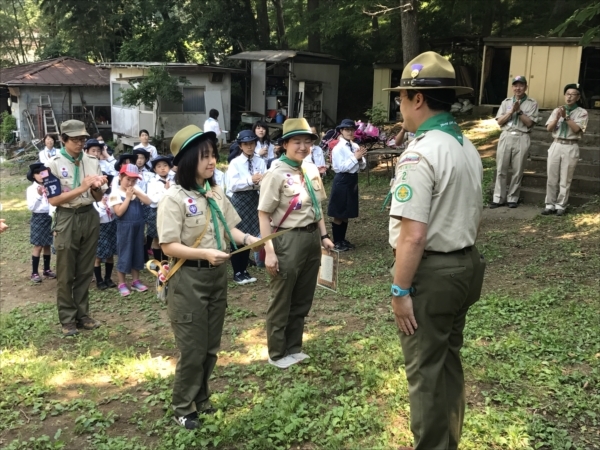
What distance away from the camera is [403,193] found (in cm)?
256

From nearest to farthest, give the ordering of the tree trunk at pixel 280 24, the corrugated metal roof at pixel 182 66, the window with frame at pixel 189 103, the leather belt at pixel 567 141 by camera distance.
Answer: the leather belt at pixel 567 141, the corrugated metal roof at pixel 182 66, the window with frame at pixel 189 103, the tree trunk at pixel 280 24

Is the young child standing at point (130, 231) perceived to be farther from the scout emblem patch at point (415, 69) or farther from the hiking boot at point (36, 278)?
the scout emblem patch at point (415, 69)

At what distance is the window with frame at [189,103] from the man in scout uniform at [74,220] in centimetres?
1449

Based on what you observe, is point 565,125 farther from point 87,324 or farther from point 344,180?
point 87,324

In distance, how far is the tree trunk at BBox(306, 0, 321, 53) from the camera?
786 inches

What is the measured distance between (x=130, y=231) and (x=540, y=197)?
7083 mm

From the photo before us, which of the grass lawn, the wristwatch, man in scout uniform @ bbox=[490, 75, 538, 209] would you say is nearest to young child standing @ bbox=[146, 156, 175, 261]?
the grass lawn

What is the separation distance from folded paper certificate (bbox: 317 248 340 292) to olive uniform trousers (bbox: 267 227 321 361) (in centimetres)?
7

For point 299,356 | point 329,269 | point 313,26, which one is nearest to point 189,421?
point 299,356

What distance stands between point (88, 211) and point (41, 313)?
169 cm

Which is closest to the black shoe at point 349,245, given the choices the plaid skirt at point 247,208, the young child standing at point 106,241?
the plaid skirt at point 247,208

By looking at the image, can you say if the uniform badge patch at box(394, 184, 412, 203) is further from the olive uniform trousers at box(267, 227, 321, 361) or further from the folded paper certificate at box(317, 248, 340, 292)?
the folded paper certificate at box(317, 248, 340, 292)

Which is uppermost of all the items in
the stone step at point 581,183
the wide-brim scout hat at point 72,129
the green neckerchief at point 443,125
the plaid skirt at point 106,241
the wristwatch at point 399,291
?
the green neckerchief at point 443,125

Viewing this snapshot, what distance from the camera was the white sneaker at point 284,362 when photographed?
14.9 feet
